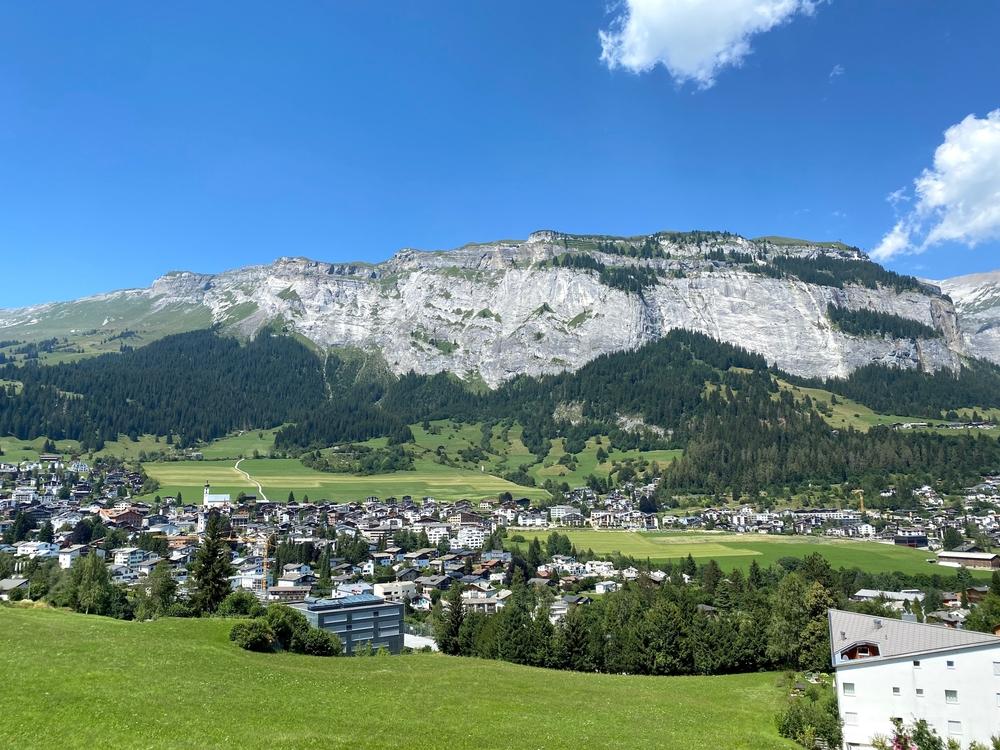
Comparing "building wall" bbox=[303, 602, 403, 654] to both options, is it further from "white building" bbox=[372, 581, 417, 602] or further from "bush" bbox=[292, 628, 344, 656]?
"bush" bbox=[292, 628, 344, 656]

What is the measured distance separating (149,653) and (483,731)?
15874 mm

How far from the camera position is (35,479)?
184125 millimetres

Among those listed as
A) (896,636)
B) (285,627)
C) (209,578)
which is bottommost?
(285,627)

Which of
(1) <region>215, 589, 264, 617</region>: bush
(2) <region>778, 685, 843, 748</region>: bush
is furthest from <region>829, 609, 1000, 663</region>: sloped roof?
(1) <region>215, 589, 264, 617</region>: bush

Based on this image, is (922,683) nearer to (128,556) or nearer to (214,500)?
(128,556)

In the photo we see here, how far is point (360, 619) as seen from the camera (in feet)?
249

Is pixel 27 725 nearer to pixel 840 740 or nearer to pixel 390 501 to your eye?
pixel 840 740

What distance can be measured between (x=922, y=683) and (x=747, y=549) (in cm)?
10494

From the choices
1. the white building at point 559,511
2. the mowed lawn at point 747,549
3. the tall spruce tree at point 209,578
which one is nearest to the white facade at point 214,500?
the mowed lawn at point 747,549

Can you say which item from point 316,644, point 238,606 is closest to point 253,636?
point 316,644

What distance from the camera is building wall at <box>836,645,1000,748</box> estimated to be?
1304 inches

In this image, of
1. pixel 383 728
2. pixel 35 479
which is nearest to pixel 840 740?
pixel 383 728

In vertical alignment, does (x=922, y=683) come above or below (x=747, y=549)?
above

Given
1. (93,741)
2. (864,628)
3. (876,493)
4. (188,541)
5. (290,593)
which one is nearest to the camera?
(93,741)
